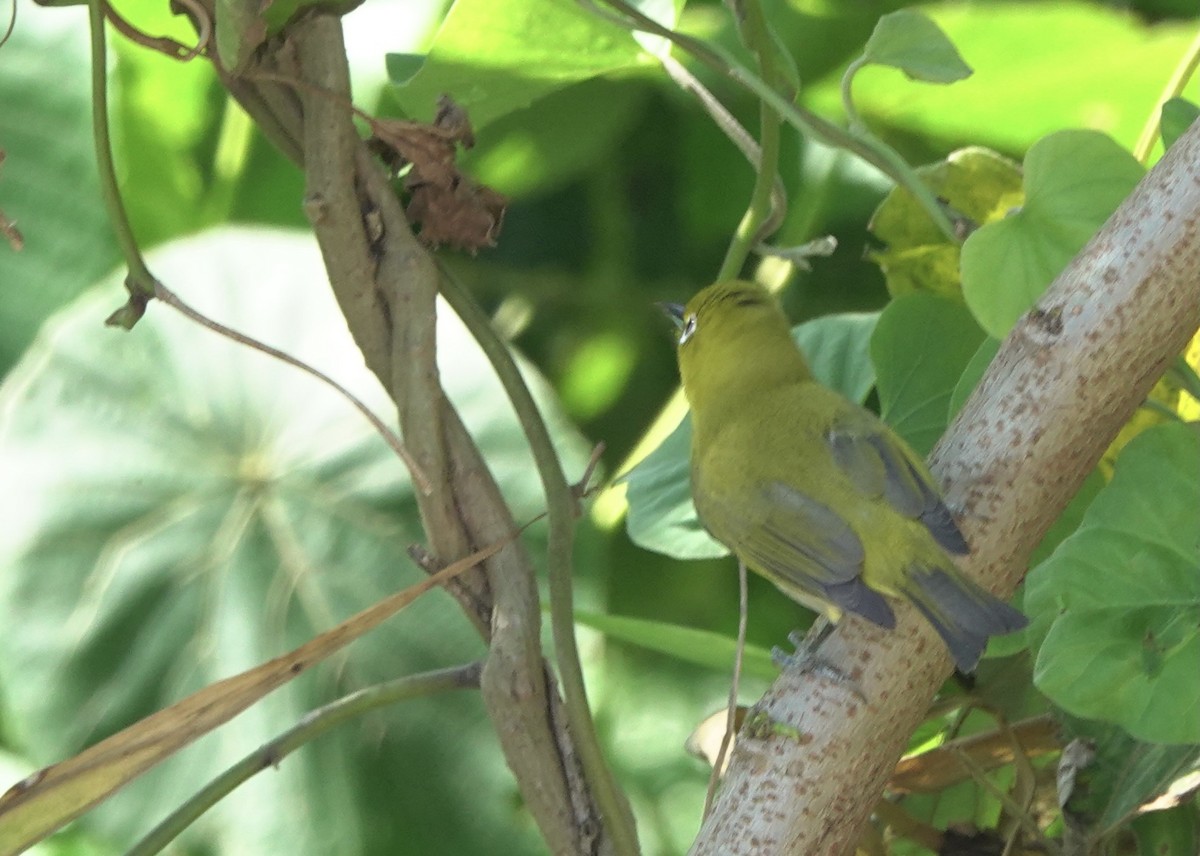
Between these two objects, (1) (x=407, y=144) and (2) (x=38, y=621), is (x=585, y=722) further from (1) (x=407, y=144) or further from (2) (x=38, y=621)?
(2) (x=38, y=621)

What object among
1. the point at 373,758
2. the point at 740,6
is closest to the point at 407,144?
the point at 740,6

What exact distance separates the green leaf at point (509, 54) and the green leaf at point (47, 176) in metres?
0.44

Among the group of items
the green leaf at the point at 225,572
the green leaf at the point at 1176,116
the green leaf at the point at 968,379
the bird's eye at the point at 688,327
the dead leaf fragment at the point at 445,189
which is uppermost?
the green leaf at the point at 1176,116

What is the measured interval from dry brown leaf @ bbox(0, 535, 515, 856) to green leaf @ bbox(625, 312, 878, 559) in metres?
0.38

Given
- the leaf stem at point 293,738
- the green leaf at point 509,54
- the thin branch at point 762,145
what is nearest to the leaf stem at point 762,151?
the thin branch at point 762,145

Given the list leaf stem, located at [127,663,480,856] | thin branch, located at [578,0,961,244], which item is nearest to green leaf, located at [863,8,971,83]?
thin branch, located at [578,0,961,244]

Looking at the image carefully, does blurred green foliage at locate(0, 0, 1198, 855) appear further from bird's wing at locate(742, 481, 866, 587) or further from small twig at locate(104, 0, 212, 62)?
small twig at locate(104, 0, 212, 62)

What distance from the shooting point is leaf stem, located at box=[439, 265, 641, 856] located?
58 cm

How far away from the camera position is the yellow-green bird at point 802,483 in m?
0.64

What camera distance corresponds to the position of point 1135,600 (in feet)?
1.97

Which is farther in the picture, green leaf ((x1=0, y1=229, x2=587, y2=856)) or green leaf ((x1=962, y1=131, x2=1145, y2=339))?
green leaf ((x1=0, y1=229, x2=587, y2=856))

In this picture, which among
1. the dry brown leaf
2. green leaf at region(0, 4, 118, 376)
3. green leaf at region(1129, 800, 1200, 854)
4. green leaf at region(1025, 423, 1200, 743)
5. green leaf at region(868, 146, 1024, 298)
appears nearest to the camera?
the dry brown leaf

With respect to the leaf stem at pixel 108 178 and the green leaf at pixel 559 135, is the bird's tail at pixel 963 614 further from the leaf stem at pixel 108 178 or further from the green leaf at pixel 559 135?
the green leaf at pixel 559 135

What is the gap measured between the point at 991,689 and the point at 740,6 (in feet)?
1.36
